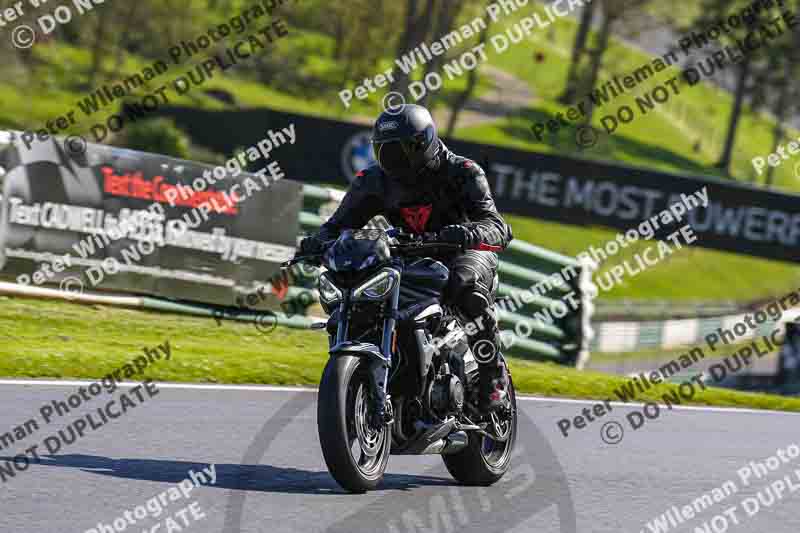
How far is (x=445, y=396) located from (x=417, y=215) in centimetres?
101

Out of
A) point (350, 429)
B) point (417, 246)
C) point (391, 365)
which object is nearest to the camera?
point (350, 429)

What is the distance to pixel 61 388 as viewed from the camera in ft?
30.3

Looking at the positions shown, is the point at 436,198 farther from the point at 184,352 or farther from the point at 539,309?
the point at 539,309

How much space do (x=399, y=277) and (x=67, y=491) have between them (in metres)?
1.82

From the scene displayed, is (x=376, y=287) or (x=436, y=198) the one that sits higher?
(x=436, y=198)

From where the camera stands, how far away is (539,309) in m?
15.6

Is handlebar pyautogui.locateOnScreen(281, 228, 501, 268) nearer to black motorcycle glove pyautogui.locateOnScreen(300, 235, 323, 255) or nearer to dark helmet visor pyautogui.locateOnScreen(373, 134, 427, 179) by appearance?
black motorcycle glove pyautogui.locateOnScreen(300, 235, 323, 255)

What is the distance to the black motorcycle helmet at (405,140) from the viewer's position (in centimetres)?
675

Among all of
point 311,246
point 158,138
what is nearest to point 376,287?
point 311,246

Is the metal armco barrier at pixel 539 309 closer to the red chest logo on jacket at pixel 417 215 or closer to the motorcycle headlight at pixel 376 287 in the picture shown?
the red chest logo on jacket at pixel 417 215

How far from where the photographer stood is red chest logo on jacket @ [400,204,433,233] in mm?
7168

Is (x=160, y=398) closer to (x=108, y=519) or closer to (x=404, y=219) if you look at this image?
(x=404, y=219)

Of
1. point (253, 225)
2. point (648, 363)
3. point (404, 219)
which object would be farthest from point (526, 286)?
point (648, 363)

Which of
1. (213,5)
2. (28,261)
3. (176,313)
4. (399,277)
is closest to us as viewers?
(399,277)
